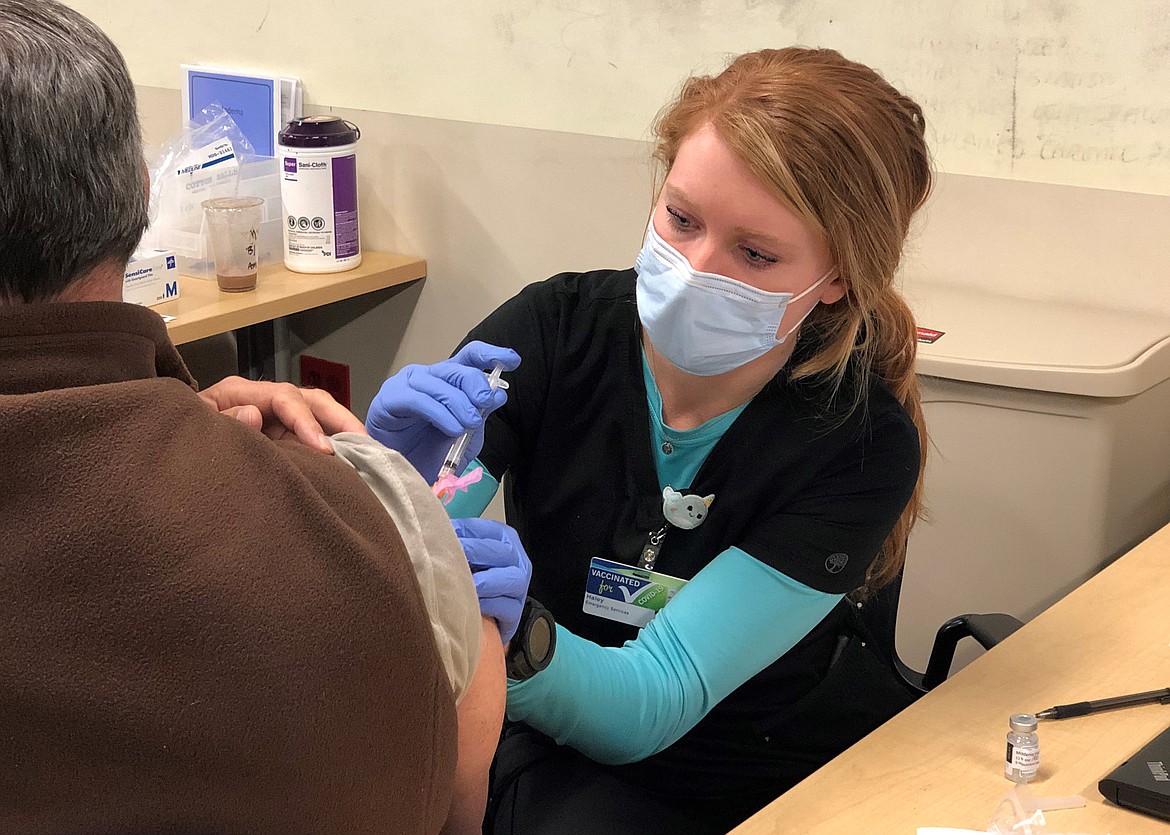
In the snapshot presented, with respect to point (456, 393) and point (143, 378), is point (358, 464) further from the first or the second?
point (456, 393)

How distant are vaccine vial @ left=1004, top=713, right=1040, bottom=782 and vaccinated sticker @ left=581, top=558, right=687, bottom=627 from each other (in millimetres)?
420

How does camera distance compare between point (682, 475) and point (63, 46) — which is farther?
point (682, 475)

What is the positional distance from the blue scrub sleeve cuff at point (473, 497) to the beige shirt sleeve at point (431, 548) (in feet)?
1.94

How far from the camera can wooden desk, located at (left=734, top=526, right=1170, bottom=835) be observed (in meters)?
0.98

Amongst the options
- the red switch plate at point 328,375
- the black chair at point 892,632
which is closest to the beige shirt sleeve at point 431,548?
the black chair at point 892,632

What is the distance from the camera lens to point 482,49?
2344mm

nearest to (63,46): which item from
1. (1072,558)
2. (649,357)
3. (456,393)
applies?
(456,393)

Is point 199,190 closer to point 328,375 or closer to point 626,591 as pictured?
point 328,375

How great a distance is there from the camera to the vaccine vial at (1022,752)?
39.5 inches

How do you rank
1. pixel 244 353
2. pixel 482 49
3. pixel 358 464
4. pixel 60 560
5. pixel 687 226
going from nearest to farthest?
pixel 60 560
pixel 358 464
pixel 687 226
pixel 482 49
pixel 244 353

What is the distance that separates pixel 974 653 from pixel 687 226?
3.24 feet

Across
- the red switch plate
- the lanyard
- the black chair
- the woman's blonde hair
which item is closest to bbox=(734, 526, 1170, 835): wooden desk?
the black chair

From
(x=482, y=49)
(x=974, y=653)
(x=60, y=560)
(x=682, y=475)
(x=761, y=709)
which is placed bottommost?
(x=974, y=653)

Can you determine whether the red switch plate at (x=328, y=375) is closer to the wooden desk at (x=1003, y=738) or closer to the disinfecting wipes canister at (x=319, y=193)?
the disinfecting wipes canister at (x=319, y=193)
